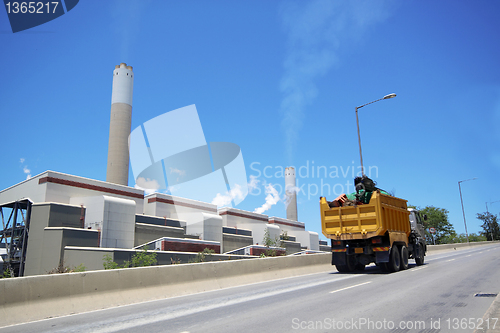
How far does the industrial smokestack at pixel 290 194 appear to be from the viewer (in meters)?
83.4

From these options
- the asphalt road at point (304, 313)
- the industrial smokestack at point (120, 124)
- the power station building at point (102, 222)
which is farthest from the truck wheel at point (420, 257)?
the industrial smokestack at point (120, 124)

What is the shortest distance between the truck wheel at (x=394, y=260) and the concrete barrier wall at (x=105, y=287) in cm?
637

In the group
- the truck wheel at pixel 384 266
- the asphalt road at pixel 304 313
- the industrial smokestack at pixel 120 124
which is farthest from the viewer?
the industrial smokestack at pixel 120 124

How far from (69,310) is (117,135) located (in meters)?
45.8

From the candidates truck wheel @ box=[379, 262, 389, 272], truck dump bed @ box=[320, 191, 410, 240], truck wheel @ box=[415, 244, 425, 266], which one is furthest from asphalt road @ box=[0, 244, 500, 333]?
truck wheel @ box=[415, 244, 425, 266]

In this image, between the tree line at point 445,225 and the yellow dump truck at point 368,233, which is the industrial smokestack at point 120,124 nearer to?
the yellow dump truck at point 368,233

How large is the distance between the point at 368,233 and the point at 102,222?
26.2m

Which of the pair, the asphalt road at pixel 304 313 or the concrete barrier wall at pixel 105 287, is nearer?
the asphalt road at pixel 304 313

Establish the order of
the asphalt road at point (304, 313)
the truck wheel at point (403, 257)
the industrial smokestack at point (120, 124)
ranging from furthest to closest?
the industrial smokestack at point (120, 124)
the truck wheel at point (403, 257)
the asphalt road at point (304, 313)

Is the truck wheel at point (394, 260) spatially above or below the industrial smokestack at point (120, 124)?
below

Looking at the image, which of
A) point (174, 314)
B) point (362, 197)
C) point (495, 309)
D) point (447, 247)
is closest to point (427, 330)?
point (495, 309)

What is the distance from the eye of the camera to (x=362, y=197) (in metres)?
16.8

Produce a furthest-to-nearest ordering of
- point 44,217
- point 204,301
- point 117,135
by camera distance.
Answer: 1. point 117,135
2. point 44,217
3. point 204,301

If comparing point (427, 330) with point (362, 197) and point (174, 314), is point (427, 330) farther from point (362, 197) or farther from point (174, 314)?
point (362, 197)
